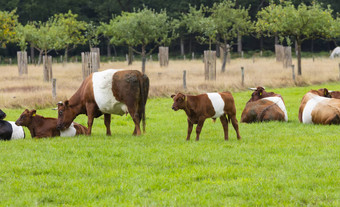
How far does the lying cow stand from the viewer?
475 inches

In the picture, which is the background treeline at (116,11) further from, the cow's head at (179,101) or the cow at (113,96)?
the cow's head at (179,101)

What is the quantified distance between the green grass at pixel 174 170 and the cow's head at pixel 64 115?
2.05ft

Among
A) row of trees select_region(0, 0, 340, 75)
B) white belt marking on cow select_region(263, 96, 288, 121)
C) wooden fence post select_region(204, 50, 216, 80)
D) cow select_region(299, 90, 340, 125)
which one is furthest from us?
row of trees select_region(0, 0, 340, 75)

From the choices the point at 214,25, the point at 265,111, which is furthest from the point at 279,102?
the point at 214,25

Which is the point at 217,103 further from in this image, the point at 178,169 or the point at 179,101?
the point at 178,169

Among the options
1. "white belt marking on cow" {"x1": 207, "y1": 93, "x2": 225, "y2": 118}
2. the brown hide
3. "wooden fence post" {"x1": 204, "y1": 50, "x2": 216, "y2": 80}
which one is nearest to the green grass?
"white belt marking on cow" {"x1": 207, "y1": 93, "x2": 225, "y2": 118}

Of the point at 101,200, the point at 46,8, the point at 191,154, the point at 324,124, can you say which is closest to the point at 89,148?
the point at 191,154

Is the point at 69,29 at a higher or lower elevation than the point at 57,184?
higher

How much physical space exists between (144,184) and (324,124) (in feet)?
25.6

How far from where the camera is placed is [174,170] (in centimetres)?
815

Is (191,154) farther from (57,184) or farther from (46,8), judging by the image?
(46,8)

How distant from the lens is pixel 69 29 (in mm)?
56969

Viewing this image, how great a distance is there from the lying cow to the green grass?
0.84 meters

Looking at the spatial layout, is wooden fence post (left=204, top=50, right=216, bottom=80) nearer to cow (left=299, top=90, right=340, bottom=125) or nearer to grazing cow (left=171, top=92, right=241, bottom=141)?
Result: cow (left=299, top=90, right=340, bottom=125)
